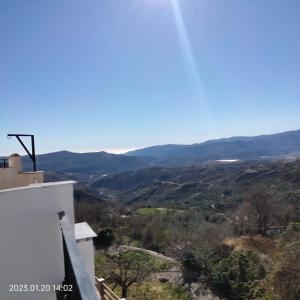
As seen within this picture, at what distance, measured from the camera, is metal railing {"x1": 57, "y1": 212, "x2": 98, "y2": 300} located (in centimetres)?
213

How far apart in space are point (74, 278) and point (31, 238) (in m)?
0.80


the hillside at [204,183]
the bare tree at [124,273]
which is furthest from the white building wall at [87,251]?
the hillside at [204,183]

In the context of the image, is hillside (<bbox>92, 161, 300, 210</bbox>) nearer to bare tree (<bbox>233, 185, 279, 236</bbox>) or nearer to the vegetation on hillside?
bare tree (<bbox>233, 185, 279, 236</bbox>)

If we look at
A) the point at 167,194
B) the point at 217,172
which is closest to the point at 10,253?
the point at 167,194

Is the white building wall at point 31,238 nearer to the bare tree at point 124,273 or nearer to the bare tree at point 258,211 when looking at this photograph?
the bare tree at point 124,273

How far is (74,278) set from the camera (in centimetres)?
241

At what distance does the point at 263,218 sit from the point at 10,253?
78.3ft

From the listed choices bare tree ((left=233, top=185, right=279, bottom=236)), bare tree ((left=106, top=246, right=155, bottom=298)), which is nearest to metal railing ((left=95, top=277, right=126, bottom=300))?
bare tree ((left=106, top=246, right=155, bottom=298))

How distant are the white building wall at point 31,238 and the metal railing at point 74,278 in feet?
0.46

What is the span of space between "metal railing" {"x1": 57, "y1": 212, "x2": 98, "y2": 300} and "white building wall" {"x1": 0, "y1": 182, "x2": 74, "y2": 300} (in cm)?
14

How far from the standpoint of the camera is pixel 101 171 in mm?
163625

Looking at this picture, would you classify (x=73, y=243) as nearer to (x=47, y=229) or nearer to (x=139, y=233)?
(x=47, y=229)

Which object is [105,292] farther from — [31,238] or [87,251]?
[31,238]

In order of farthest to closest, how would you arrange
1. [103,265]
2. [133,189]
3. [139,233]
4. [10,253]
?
[133,189]
[139,233]
[103,265]
[10,253]
